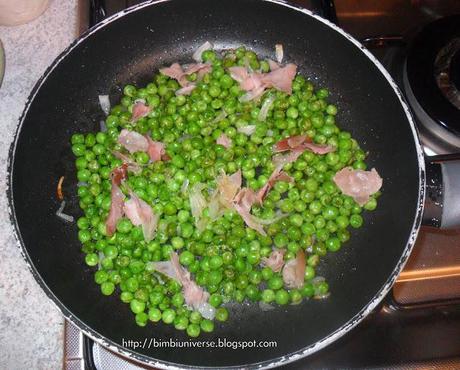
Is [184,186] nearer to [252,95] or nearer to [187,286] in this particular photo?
[187,286]

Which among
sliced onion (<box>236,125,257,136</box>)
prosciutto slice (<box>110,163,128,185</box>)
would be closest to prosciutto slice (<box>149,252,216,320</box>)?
prosciutto slice (<box>110,163,128,185</box>)

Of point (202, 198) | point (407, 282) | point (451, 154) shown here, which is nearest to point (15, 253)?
point (202, 198)

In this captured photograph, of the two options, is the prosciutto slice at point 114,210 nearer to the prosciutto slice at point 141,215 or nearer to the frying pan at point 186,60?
the prosciutto slice at point 141,215

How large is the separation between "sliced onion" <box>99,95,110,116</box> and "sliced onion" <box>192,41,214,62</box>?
0.52 metres

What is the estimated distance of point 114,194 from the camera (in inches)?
87.0

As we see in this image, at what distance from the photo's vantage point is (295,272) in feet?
7.07

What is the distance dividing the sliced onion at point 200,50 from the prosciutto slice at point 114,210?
2.75 ft

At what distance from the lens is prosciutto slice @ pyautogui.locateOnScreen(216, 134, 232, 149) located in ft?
7.74

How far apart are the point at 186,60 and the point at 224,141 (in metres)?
0.55

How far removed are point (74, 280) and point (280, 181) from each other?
1057 millimetres

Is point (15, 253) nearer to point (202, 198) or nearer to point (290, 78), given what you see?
point (202, 198)

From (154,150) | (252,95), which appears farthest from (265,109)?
(154,150)

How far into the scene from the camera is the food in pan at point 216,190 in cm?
216

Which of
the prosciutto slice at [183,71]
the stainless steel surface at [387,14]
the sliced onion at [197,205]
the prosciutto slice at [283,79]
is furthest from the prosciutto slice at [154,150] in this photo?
the stainless steel surface at [387,14]
